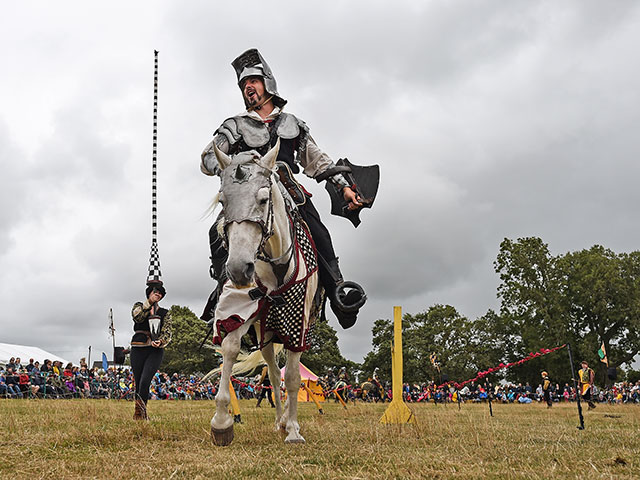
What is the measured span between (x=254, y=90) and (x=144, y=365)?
4713 mm

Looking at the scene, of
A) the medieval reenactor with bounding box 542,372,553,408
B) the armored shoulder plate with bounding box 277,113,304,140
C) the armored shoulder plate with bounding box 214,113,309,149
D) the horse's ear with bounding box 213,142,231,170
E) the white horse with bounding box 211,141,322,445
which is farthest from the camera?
the medieval reenactor with bounding box 542,372,553,408

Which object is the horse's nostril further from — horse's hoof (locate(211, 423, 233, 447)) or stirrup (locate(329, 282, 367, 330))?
stirrup (locate(329, 282, 367, 330))

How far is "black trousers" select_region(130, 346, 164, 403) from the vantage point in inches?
357

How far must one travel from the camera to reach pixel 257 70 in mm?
6910

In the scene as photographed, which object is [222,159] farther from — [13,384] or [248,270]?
Result: [13,384]

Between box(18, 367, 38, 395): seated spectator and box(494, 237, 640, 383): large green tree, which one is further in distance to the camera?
box(494, 237, 640, 383): large green tree

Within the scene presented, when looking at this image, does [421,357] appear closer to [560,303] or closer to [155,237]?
[560,303]

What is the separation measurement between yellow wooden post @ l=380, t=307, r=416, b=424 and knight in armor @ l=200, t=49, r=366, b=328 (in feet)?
7.12

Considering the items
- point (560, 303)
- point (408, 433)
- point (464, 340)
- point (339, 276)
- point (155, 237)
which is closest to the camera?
point (408, 433)

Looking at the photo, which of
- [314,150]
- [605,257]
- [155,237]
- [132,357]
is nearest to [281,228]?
[314,150]

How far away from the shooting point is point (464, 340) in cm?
6519

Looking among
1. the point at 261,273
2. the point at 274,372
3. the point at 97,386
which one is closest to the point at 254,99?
the point at 261,273

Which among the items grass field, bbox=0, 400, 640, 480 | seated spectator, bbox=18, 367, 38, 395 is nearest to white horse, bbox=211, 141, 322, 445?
grass field, bbox=0, 400, 640, 480

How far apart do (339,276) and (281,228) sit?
1374 mm
